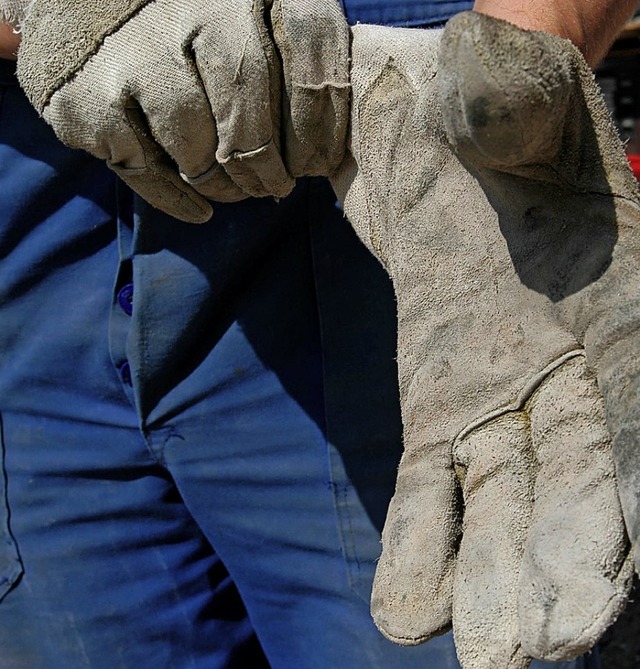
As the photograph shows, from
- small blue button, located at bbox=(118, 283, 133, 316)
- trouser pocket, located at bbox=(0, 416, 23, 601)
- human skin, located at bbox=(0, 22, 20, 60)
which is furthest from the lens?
trouser pocket, located at bbox=(0, 416, 23, 601)

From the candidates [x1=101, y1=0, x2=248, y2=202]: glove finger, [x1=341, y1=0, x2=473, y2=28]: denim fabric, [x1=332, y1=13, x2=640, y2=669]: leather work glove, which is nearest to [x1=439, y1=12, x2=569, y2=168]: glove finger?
[x1=332, y1=13, x2=640, y2=669]: leather work glove

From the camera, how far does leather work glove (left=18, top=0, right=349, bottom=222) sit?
770mm

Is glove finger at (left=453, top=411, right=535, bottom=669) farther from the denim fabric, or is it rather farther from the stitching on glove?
the denim fabric

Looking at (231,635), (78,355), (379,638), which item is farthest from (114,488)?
(379,638)

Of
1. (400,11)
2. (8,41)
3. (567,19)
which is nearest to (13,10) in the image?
(8,41)

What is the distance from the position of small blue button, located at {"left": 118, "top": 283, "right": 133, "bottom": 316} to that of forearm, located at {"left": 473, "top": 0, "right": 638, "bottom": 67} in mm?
525

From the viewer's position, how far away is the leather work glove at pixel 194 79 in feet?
2.52

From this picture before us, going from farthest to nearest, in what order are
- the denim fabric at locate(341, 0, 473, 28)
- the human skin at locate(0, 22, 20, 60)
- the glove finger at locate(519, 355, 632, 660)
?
the denim fabric at locate(341, 0, 473, 28), the human skin at locate(0, 22, 20, 60), the glove finger at locate(519, 355, 632, 660)

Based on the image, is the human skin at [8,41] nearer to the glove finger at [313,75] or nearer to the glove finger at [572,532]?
the glove finger at [313,75]

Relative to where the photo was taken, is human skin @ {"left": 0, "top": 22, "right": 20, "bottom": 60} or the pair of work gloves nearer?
the pair of work gloves

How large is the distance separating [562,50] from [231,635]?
3.22 feet

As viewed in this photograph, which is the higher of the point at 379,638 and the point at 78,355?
the point at 78,355

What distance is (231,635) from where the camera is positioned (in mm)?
1296

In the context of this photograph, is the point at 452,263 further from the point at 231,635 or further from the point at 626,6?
the point at 231,635
